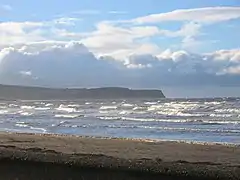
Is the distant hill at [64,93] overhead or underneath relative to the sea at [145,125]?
overhead

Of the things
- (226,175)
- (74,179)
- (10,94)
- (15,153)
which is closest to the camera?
(226,175)

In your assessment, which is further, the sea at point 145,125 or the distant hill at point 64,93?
the distant hill at point 64,93

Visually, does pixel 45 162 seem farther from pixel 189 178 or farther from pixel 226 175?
pixel 226 175

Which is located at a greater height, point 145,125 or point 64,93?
point 64,93

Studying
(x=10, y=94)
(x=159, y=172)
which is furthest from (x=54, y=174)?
(x=10, y=94)

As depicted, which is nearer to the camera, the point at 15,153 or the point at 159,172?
the point at 159,172

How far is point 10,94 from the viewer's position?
10831 cm

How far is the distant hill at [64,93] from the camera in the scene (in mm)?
98812

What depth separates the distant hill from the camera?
98.8 meters

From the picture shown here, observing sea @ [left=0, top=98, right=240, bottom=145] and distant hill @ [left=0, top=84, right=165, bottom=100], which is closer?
sea @ [left=0, top=98, right=240, bottom=145]

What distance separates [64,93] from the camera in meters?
108

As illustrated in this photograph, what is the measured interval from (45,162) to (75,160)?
A: 0.26 meters

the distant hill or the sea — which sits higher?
the distant hill

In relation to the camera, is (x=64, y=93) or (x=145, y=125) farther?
(x=64, y=93)
